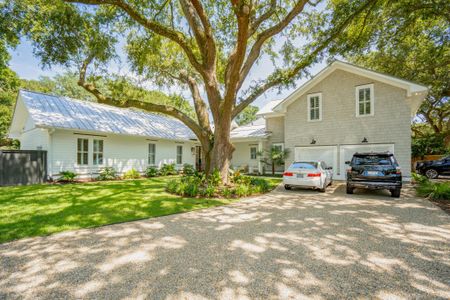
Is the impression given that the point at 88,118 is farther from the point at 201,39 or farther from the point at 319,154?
the point at 319,154

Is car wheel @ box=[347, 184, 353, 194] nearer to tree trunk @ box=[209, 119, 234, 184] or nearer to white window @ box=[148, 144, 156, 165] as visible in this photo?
tree trunk @ box=[209, 119, 234, 184]

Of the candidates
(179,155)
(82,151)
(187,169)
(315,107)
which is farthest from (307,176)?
(82,151)

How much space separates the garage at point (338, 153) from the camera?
43.0 ft

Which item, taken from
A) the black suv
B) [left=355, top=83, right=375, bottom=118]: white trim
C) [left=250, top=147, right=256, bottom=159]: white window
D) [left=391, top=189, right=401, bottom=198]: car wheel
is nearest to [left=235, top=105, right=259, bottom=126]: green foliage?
[left=250, top=147, right=256, bottom=159]: white window

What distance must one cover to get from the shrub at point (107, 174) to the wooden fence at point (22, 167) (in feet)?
9.08

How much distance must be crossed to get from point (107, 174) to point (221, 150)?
8.39 meters

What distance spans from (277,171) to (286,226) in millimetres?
13830

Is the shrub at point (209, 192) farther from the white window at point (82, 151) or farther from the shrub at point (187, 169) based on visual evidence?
the white window at point (82, 151)

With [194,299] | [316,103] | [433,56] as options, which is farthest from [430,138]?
[194,299]

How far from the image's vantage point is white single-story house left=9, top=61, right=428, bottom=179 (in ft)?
40.4

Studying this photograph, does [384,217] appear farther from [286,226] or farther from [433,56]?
[433,56]

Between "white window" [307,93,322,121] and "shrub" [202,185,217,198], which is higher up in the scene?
"white window" [307,93,322,121]

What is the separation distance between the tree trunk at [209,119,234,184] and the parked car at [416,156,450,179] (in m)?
14.7

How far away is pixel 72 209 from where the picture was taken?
6293mm
